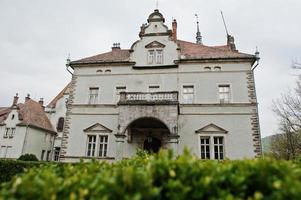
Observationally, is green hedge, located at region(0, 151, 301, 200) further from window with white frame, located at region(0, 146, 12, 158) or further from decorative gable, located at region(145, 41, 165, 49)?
window with white frame, located at region(0, 146, 12, 158)

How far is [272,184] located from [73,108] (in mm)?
18779

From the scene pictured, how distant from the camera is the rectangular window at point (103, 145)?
17.9 m

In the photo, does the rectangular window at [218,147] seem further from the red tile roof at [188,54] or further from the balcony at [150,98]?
the red tile roof at [188,54]

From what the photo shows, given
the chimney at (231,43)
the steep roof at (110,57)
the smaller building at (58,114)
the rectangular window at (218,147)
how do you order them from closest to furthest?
the rectangular window at (218,147) < the steep roof at (110,57) < the chimney at (231,43) < the smaller building at (58,114)

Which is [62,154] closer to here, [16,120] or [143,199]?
[16,120]

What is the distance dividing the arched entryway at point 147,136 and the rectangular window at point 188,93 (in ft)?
9.18

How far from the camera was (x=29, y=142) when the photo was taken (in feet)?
97.5

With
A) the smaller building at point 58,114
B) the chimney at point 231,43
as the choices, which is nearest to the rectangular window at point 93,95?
the chimney at point 231,43

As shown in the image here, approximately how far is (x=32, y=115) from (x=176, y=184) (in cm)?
3403

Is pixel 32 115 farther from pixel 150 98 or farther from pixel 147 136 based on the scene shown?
pixel 150 98

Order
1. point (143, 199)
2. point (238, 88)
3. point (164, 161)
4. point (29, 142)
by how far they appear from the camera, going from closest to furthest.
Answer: point (143, 199), point (164, 161), point (238, 88), point (29, 142)

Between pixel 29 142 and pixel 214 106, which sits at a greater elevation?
pixel 214 106

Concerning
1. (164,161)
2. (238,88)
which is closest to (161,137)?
(238,88)

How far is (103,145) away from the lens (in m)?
18.2
